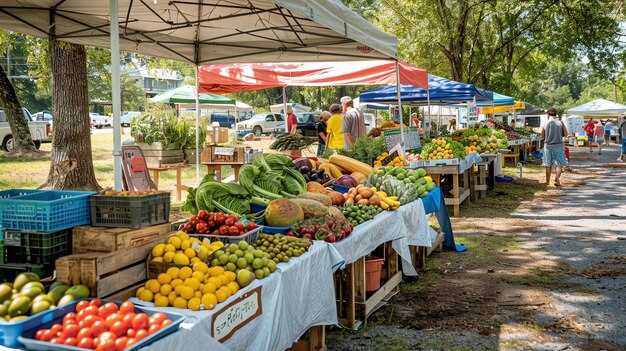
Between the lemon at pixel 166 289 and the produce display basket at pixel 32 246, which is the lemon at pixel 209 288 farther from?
the produce display basket at pixel 32 246

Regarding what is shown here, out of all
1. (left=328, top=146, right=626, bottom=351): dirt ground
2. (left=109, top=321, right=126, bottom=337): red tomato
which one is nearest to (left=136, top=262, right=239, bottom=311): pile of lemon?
(left=109, top=321, right=126, bottom=337): red tomato

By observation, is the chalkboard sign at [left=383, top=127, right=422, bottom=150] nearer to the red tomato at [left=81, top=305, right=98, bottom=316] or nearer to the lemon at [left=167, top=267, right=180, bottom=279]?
the lemon at [left=167, top=267, right=180, bottom=279]

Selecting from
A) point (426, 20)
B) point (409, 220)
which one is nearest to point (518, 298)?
point (409, 220)

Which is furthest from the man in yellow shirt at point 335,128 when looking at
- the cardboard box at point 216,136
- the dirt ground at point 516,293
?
the dirt ground at point 516,293

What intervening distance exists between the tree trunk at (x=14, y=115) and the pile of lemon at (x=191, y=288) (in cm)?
1824

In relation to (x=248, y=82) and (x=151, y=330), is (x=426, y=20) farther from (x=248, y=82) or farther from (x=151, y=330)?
(x=151, y=330)

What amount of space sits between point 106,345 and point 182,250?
1168 mm

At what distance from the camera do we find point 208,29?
805cm

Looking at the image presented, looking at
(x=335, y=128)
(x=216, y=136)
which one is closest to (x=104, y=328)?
(x=335, y=128)

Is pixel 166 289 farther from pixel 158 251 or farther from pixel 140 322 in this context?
pixel 140 322

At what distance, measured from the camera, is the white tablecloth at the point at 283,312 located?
2.62 metres

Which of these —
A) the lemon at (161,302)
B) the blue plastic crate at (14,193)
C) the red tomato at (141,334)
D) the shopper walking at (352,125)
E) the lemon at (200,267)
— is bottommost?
the lemon at (161,302)

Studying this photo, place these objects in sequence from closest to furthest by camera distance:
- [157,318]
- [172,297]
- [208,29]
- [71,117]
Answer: [157,318] < [172,297] < [208,29] < [71,117]

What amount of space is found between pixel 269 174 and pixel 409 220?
1.72 meters
